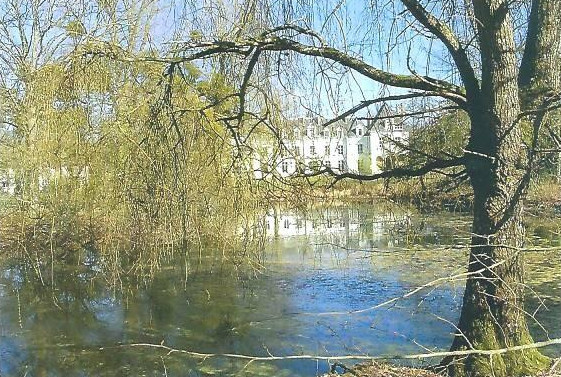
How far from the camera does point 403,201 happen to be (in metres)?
5.14

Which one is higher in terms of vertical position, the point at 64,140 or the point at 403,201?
the point at 64,140

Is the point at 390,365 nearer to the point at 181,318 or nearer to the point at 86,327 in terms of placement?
the point at 181,318

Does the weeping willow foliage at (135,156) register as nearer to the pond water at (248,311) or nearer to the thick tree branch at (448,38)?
the pond water at (248,311)

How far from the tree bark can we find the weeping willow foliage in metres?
1.81

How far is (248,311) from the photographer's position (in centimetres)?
684

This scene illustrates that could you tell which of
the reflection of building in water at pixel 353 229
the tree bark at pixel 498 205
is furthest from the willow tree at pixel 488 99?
the reflection of building in water at pixel 353 229

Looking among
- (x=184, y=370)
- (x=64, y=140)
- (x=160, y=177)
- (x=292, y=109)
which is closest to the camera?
(x=160, y=177)

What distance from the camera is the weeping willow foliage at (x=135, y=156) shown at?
4305 millimetres

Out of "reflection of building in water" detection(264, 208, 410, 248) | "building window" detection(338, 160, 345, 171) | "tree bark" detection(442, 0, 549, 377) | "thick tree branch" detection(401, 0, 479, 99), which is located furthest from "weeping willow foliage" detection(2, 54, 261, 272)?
"reflection of building in water" detection(264, 208, 410, 248)

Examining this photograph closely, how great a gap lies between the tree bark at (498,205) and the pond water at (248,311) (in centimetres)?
23

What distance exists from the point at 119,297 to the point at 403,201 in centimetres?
421

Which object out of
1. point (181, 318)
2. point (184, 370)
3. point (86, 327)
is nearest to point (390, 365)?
point (184, 370)

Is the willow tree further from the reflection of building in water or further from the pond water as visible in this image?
Answer: the reflection of building in water

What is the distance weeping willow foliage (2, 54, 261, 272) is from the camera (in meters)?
4.30
